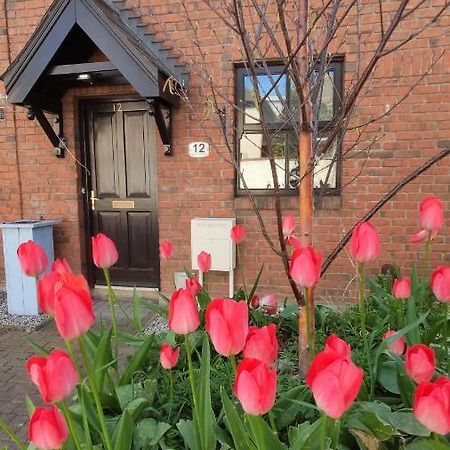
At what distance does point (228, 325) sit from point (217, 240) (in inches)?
136

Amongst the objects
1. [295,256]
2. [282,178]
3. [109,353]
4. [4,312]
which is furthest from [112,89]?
[295,256]

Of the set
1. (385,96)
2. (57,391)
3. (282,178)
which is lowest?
(57,391)

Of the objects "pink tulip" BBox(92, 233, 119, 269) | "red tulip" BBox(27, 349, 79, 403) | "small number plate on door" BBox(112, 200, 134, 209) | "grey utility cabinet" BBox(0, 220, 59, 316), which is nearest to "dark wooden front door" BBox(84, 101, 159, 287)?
"small number plate on door" BBox(112, 200, 134, 209)

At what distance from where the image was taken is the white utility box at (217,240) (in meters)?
4.33

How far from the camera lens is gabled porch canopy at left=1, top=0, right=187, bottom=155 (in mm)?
3895

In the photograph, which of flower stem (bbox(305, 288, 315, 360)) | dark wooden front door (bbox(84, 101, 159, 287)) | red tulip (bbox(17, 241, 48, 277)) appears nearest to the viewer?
red tulip (bbox(17, 241, 48, 277))

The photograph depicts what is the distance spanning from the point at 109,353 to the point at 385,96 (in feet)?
11.9

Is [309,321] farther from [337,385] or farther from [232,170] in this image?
[232,170]

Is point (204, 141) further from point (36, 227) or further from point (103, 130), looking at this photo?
point (36, 227)

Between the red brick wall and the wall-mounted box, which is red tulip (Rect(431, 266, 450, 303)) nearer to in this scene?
the red brick wall

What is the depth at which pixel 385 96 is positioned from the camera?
13.3 ft

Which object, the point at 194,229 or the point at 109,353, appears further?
the point at 194,229

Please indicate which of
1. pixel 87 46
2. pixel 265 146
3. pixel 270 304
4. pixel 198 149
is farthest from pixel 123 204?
pixel 270 304

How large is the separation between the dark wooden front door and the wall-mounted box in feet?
2.56
